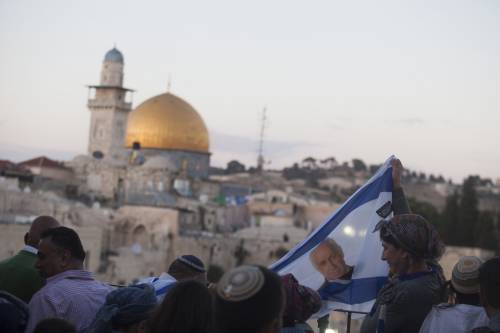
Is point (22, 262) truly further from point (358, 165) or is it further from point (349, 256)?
point (358, 165)

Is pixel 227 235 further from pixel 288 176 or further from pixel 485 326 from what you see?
pixel 288 176

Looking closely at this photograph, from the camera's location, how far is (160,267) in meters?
37.0

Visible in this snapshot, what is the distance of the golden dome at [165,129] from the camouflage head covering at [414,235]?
4301 cm

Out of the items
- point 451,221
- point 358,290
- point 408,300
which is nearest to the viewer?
point 408,300

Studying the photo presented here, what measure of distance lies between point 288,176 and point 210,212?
157 ft

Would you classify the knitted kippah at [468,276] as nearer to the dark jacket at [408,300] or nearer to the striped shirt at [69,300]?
the dark jacket at [408,300]

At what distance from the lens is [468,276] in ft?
15.0

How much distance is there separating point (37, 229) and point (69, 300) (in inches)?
41.1

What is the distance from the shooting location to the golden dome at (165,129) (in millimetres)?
47250

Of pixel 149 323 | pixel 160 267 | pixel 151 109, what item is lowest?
pixel 160 267

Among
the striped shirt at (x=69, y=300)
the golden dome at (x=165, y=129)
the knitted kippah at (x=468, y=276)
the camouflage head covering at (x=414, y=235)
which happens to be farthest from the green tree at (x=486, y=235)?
the striped shirt at (x=69, y=300)

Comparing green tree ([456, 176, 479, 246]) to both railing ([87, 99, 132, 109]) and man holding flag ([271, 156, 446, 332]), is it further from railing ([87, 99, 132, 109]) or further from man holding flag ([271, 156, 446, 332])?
man holding flag ([271, 156, 446, 332])

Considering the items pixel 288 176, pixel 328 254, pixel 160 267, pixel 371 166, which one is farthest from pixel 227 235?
pixel 371 166

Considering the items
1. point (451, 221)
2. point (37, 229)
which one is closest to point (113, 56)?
point (451, 221)
